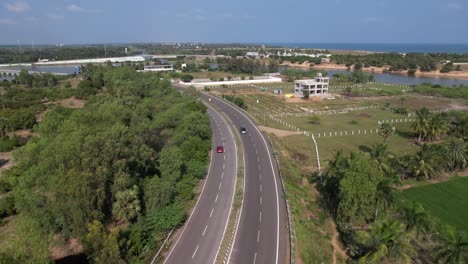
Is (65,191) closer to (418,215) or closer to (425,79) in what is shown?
(418,215)

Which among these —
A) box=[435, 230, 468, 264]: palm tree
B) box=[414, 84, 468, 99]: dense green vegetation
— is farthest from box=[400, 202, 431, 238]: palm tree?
box=[414, 84, 468, 99]: dense green vegetation

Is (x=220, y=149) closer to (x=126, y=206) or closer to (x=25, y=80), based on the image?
(x=126, y=206)

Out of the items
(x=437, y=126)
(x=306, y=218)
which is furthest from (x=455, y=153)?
(x=306, y=218)

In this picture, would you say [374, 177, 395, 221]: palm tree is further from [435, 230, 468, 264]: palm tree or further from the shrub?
the shrub

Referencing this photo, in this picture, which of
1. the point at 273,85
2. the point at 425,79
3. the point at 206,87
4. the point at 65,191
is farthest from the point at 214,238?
the point at 425,79

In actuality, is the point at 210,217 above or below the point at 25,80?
below
